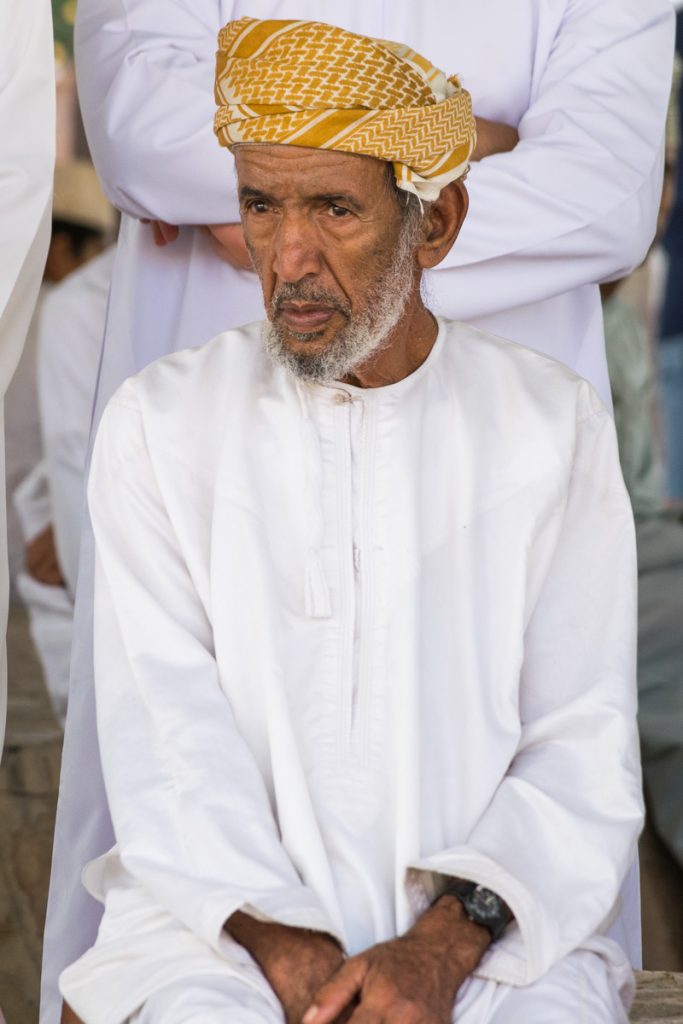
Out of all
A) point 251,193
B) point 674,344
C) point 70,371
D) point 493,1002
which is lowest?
point 674,344

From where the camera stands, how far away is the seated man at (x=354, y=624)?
8.84 feet

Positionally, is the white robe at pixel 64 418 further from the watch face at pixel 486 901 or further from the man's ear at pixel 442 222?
the watch face at pixel 486 901

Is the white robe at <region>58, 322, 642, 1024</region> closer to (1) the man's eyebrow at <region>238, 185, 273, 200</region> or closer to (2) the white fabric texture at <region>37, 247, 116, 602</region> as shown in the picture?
(1) the man's eyebrow at <region>238, 185, 273, 200</region>

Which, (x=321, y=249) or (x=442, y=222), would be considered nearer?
(x=321, y=249)

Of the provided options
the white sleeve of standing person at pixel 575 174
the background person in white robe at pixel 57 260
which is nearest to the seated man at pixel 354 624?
the white sleeve of standing person at pixel 575 174

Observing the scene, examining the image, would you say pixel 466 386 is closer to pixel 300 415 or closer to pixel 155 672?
pixel 300 415

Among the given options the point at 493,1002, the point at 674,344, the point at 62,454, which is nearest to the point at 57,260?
the point at 62,454

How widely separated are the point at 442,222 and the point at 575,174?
713mm

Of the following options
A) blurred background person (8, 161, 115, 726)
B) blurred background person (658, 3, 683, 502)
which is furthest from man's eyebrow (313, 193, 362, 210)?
blurred background person (658, 3, 683, 502)

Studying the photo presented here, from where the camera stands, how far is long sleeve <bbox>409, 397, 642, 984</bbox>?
2736 mm

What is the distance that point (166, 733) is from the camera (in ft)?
9.16

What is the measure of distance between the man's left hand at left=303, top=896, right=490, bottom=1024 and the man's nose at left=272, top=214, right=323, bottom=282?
1.04 m

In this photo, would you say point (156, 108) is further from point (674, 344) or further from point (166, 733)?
point (674, 344)

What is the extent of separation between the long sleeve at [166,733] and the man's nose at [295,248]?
37 cm
